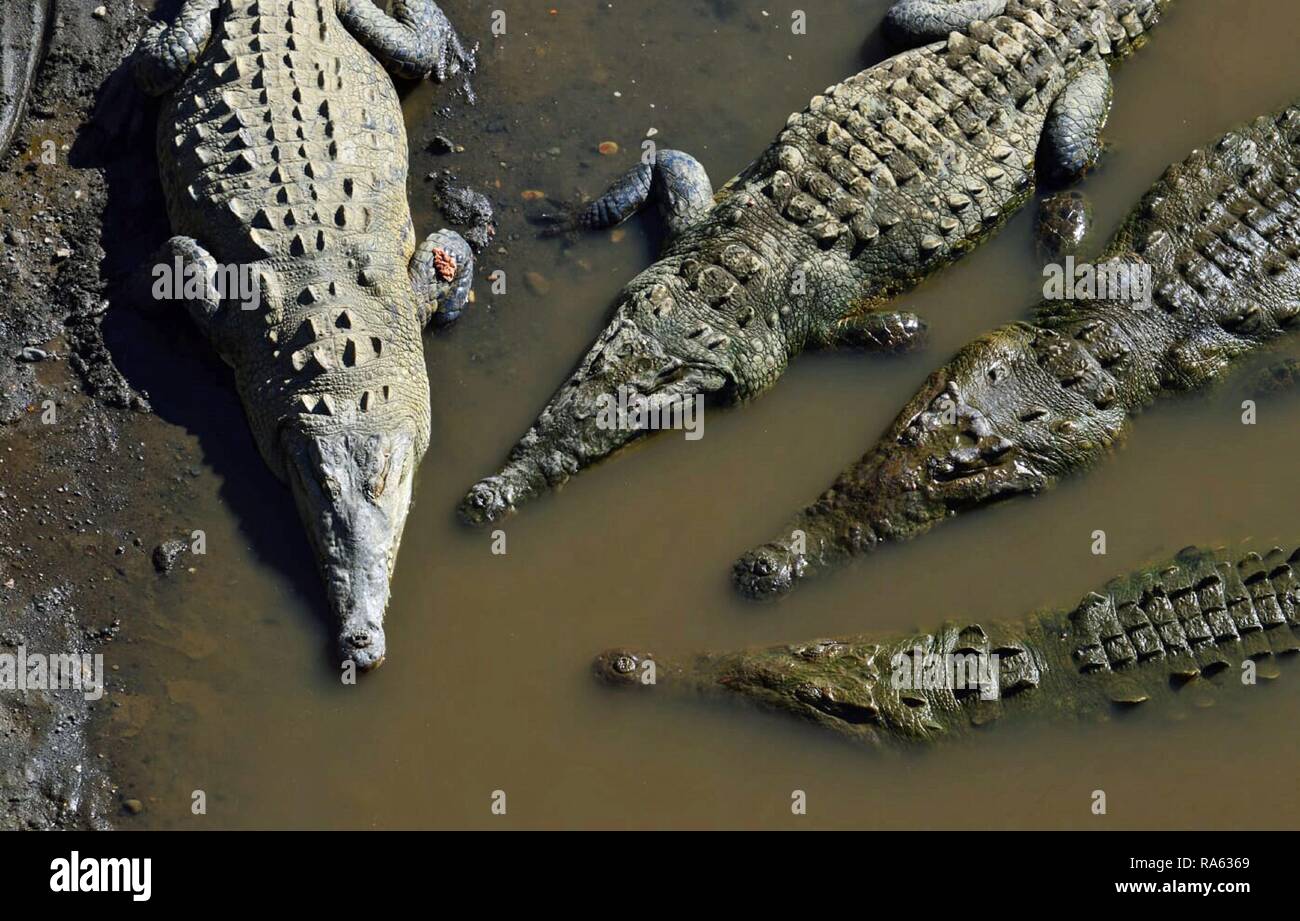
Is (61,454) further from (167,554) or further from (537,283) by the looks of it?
(537,283)

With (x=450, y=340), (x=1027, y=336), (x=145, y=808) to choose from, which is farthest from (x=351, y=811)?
(x=1027, y=336)

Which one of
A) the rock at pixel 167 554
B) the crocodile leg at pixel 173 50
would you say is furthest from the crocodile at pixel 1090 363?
the crocodile leg at pixel 173 50

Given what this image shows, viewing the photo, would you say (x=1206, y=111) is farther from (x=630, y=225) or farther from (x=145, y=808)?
(x=145, y=808)

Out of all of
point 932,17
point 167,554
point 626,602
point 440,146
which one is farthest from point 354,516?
point 932,17

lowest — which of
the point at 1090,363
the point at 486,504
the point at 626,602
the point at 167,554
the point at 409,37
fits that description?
the point at 626,602

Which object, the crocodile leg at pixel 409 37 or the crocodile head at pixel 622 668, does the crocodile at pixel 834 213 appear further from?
the crocodile leg at pixel 409 37

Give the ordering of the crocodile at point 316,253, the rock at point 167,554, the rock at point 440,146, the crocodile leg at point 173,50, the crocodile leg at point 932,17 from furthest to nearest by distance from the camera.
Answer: the crocodile leg at point 932,17
the rock at point 440,146
the crocodile leg at point 173,50
the rock at point 167,554
the crocodile at point 316,253

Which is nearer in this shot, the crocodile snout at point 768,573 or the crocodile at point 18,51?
the crocodile snout at point 768,573

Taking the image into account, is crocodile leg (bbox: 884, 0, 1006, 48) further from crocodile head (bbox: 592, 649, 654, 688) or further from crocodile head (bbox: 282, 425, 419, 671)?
crocodile head (bbox: 592, 649, 654, 688)
